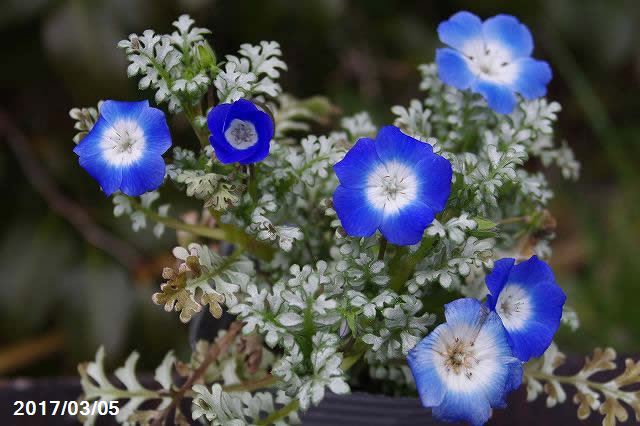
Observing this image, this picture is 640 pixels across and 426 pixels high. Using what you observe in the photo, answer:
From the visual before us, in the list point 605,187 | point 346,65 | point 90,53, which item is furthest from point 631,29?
point 90,53

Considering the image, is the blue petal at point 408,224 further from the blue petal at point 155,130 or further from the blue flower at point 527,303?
the blue petal at point 155,130

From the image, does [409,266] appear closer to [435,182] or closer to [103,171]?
[435,182]

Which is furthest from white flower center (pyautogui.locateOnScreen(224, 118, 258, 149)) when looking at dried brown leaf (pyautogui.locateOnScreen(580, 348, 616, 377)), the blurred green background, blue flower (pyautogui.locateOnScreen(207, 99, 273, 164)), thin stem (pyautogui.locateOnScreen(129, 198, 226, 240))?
the blurred green background

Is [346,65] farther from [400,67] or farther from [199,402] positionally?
[199,402]

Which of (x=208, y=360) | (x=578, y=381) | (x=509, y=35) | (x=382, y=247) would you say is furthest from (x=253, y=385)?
(x=509, y=35)

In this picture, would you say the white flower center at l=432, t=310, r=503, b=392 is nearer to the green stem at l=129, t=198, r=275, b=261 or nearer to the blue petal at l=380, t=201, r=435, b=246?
the blue petal at l=380, t=201, r=435, b=246
